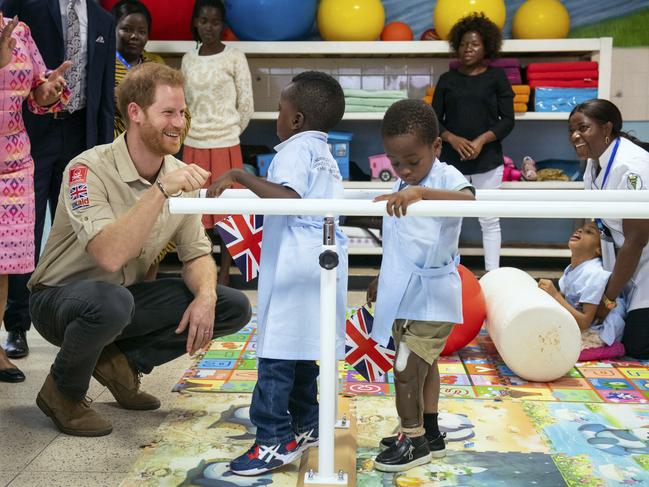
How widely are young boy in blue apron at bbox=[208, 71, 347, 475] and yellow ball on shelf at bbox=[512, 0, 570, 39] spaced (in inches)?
131

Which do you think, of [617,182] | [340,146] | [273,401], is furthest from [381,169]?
[273,401]

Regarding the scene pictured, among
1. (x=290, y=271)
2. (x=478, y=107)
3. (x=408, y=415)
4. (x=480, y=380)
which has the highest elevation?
(x=478, y=107)

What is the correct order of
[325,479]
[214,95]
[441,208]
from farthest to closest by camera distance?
1. [214,95]
2. [325,479]
3. [441,208]

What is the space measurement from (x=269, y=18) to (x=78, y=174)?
284cm

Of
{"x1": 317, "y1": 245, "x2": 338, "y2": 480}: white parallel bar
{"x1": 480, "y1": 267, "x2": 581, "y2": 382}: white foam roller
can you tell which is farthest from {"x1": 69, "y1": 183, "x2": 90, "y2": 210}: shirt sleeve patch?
{"x1": 480, "y1": 267, "x2": 581, "y2": 382}: white foam roller

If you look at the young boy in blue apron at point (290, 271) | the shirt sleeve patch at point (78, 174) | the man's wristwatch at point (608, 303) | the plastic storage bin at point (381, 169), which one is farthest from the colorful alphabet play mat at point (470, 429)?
the plastic storage bin at point (381, 169)

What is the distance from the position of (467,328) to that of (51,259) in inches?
64.0

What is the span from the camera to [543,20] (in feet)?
16.9

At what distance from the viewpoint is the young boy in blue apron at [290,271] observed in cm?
214

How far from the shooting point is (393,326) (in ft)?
7.63

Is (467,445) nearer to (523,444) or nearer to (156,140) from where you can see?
(523,444)

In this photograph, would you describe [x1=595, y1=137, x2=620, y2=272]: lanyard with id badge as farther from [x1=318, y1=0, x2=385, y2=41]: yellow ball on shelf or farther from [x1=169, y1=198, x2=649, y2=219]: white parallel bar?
[x1=318, y1=0, x2=385, y2=41]: yellow ball on shelf

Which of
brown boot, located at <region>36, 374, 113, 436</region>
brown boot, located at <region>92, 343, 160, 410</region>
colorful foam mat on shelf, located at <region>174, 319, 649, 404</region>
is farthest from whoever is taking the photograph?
colorful foam mat on shelf, located at <region>174, 319, 649, 404</region>

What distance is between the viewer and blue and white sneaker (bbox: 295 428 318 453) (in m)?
2.31
